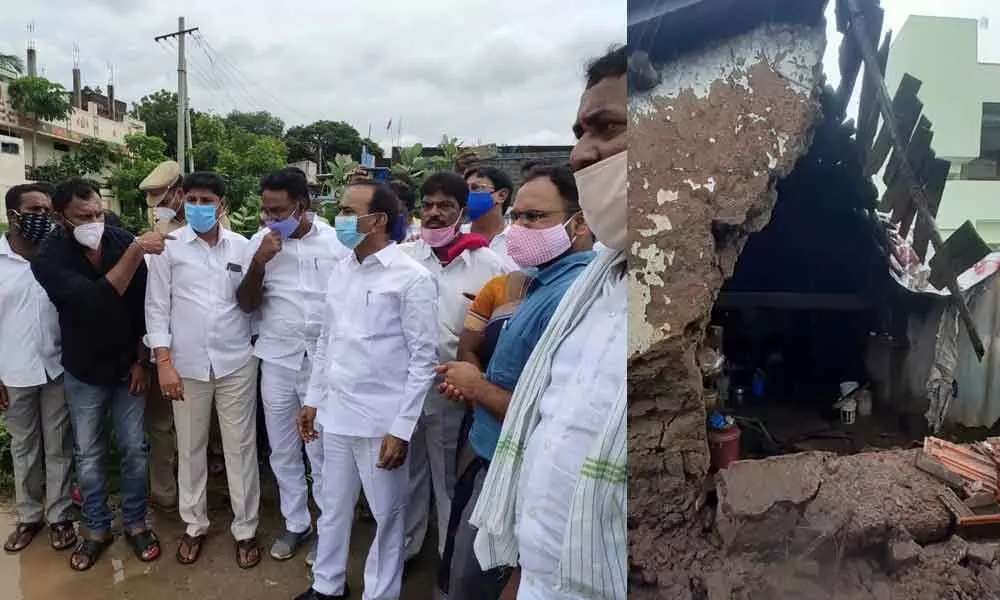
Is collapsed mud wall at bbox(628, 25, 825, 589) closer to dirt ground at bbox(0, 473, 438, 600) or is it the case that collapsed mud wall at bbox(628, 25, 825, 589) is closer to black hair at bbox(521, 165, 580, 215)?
black hair at bbox(521, 165, 580, 215)

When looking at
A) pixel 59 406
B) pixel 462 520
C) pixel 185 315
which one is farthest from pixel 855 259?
pixel 59 406

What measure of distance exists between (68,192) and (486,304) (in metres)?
1.85

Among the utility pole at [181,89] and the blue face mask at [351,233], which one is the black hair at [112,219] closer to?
the utility pole at [181,89]

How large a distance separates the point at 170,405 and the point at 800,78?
3100 mm

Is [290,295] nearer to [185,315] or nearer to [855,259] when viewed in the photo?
[185,315]

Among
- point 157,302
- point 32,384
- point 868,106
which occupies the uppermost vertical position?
point 868,106

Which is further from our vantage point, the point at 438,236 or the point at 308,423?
the point at 438,236

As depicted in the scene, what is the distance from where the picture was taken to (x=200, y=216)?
288 cm

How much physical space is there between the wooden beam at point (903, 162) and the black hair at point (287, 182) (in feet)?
7.52

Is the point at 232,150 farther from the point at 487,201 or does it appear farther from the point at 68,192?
the point at 487,201

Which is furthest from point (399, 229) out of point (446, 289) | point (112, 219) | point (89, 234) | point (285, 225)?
point (112, 219)

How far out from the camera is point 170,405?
3.29 meters

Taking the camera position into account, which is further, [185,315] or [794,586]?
[185,315]

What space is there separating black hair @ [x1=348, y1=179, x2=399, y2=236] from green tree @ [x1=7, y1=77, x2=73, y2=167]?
114 cm
